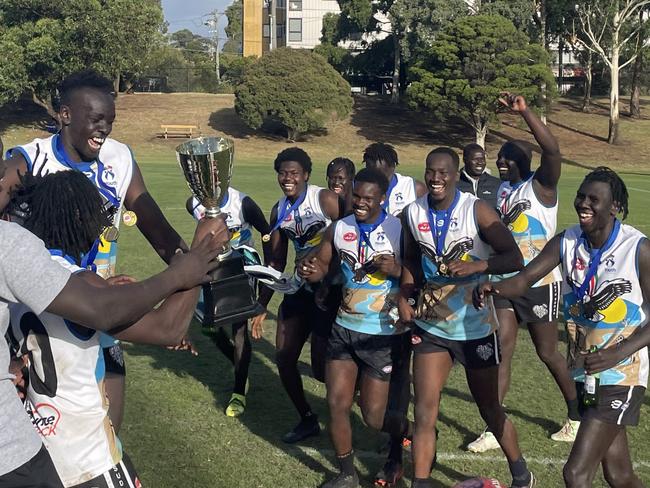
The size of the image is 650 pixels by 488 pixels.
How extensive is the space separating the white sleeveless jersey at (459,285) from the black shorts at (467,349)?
34 mm

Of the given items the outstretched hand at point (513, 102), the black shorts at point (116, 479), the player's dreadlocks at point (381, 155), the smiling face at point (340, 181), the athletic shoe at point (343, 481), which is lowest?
the athletic shoe at point (343, 481)

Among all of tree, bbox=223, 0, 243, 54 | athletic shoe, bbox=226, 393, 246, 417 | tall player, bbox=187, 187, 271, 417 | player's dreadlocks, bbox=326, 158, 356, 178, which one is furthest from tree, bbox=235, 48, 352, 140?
tree, bbox=223, 0, 243, 54

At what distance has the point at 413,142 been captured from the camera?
4769 cm

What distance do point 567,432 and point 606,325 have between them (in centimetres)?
226

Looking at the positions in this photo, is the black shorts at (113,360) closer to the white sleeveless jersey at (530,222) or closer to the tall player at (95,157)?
the tall player at (95,157)

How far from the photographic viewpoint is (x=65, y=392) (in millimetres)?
3113

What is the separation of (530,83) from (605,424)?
4113 centimetres

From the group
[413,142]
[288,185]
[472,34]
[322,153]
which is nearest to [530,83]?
[472,34]

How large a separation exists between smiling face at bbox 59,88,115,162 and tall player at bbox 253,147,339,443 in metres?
2.60

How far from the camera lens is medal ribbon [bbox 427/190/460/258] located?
5301 millimetres

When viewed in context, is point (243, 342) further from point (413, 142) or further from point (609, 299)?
point (413, 142)

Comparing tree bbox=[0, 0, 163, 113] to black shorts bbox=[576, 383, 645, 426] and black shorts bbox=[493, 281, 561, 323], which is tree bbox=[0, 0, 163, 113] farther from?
black shorts bbox=[576, 383, 645, 426]

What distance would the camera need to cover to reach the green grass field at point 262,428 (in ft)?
19.0

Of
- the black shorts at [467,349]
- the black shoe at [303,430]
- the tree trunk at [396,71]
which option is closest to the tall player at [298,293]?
the black shoe at [303,430]
